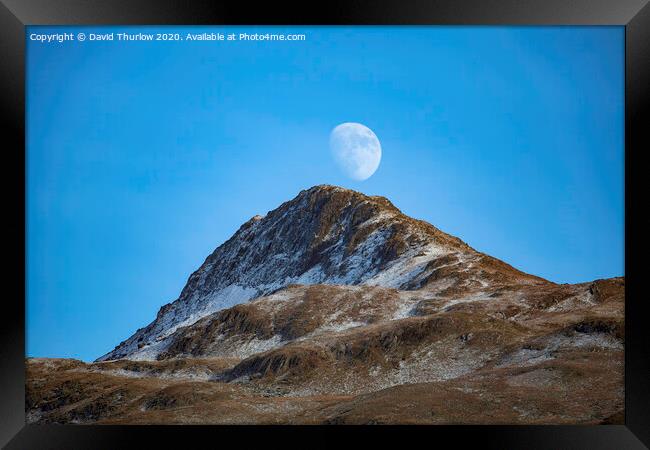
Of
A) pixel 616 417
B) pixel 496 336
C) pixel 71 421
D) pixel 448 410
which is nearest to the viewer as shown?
pixel 616 417

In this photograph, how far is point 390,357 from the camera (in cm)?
7388

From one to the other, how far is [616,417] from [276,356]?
Result: 45.1m

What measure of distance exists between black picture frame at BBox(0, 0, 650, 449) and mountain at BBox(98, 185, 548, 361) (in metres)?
65.9

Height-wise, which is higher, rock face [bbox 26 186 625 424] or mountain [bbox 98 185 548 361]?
mountain [bbox 98 185 548 361]

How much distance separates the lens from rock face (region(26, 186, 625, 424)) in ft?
158

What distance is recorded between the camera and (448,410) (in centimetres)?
4578

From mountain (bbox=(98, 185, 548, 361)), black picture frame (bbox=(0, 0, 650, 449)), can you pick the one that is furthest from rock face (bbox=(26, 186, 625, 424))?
black picture frame (bbox=(0, 0, 650, 449))

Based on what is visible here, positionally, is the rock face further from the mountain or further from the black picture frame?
the black picture frame
